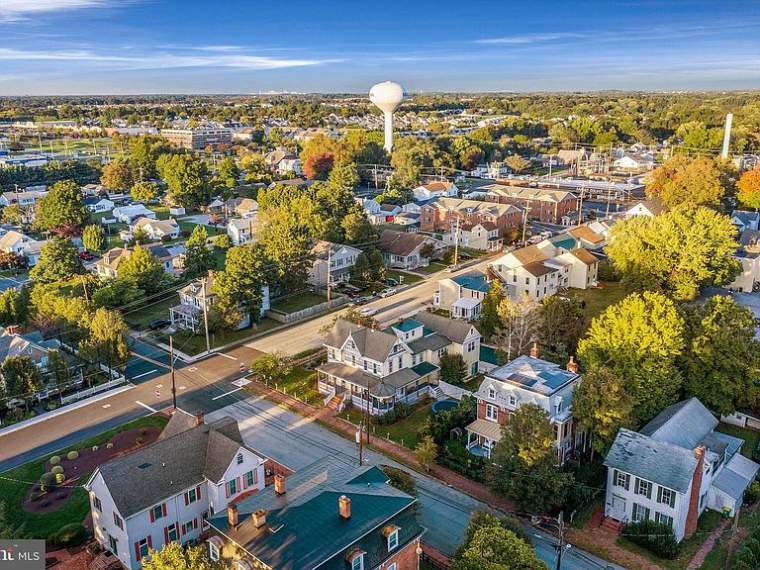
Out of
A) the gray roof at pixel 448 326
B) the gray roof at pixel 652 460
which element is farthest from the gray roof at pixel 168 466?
the gray roof at pixel 448 326

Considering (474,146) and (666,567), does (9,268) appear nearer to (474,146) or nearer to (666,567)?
(666,567)

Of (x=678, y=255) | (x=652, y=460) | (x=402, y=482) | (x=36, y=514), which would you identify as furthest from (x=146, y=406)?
(x=678, y=255)

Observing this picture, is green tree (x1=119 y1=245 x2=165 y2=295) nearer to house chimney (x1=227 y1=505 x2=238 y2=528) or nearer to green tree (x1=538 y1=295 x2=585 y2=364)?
green tree (x1=538 y1=295 x2=585 y2=364)

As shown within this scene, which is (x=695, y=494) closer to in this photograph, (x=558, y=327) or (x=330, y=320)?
(x=558, y=327)

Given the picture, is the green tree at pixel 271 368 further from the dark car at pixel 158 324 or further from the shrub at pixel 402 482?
the shrub at pixel 402 482

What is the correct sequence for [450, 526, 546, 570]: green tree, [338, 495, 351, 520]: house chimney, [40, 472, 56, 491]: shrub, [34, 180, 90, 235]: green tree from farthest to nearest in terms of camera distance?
[34, 180, 90, 235]: green tree, [40, 472, 56, 491]: shrub, [338, 495, 351, 520]: house chimney, [450, 526, 546, 570]: green tree

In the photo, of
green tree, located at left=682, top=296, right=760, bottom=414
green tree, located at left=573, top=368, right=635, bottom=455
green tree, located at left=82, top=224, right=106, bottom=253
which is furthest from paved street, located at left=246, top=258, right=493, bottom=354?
green tree, located at left=82, top=224, right=106, bottom=253

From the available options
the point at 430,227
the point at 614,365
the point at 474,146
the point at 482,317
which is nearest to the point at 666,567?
the point at 614,365
